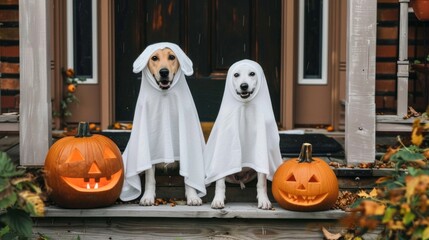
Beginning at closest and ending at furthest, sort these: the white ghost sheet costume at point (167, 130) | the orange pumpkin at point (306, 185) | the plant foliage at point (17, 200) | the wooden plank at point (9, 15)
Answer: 1. the plant foliage at point (17, 200)
2. the orange pumpkin at point (306, 185)
3. the white ghost sheet costume at point (167, 130)
4. the wooden plank at point (9, 15)

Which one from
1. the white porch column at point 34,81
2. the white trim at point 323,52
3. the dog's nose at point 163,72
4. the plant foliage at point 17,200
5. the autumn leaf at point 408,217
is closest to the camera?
the autumn leaf at point 408,217

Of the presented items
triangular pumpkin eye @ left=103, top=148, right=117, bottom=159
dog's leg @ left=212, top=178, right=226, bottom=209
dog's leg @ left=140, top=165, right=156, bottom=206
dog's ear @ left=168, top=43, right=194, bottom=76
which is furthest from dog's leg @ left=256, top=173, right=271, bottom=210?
triangular pumpkin eye @ left=103, top=148, right=117, bottom=159

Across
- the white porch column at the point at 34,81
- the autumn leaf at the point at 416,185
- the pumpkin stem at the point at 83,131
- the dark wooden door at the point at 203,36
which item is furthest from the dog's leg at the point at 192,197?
the dark wooden door at the point at 203,36

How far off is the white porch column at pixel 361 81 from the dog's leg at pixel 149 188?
1.43m

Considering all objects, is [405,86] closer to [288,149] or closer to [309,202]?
[288,149]

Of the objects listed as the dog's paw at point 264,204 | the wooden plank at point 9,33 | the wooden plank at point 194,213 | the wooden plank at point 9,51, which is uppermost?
the wooden plank at point 9,33

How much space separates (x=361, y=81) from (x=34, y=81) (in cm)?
228

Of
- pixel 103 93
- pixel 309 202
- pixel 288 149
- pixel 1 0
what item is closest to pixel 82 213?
pixel 309 202

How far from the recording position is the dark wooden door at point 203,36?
25.3 ft

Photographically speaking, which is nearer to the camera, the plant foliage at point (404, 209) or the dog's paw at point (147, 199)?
the plant foliage at point (404, 209)

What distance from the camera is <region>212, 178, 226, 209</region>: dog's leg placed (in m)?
5.38

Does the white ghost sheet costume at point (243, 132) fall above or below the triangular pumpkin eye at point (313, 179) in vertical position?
above

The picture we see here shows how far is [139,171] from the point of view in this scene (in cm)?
550

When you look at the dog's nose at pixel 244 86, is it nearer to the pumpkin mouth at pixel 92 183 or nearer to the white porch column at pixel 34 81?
the pumpkin mouth at pixel 92 183
